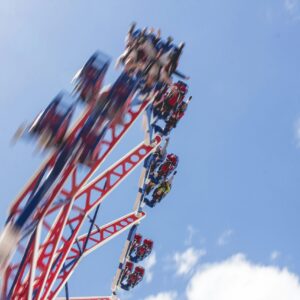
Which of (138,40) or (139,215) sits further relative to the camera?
(139,215)

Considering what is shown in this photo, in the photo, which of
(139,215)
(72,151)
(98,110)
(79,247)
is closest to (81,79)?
(98,110)

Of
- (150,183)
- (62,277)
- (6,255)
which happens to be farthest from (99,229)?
(6,255)

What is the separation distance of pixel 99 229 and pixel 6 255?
5.97 metres

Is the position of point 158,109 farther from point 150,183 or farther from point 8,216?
point 8,216

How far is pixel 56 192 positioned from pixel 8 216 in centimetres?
118

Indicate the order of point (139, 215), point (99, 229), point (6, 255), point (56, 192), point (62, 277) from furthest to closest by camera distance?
point (139, 215), point (99, 229), point (62, 277), point (56, 192), point (6, 255)

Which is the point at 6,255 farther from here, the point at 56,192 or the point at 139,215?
the point at 139,215

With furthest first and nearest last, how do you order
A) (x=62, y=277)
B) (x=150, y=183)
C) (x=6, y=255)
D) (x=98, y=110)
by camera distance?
(x=150, y=183) < (x=62, y=277) < (x=98, y=110) < (x=6, y=255)

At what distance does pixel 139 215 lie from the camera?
16.7 metres

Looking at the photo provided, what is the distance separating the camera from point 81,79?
12.0 m

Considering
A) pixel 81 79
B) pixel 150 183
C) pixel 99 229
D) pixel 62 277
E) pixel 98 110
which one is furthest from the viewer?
pixel 150 183

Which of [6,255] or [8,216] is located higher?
[8,216]

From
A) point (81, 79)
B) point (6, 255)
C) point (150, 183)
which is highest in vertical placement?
point (150, 183)

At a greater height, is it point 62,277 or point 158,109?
point 158,109
